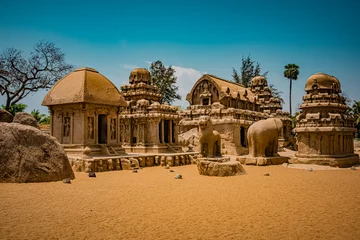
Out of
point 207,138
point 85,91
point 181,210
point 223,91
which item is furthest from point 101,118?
point 181,210

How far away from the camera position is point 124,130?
67.7ft

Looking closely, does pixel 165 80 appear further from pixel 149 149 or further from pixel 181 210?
pixel 181 210

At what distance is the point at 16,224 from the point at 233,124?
1879 centimetres

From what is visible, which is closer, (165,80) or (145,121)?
(145,121)

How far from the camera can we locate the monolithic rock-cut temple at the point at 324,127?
51.0 feet

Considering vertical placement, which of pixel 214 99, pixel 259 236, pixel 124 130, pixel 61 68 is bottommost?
pixel 259 236

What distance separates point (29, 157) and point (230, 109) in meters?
16.0

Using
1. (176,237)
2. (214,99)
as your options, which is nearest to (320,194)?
(176,237)

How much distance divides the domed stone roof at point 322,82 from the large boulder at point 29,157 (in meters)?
13.4

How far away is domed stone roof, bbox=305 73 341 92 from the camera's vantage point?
1688 cm

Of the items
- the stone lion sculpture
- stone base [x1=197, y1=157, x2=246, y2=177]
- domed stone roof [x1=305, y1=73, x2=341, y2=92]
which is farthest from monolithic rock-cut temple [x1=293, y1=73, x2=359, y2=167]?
stone base [x1=197, y1=157, x2=246, y2=177]

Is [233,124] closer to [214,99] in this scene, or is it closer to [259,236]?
[214,99]

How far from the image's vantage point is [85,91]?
595 inches

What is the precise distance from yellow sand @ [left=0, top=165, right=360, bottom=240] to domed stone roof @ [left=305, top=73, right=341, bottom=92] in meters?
8.53
